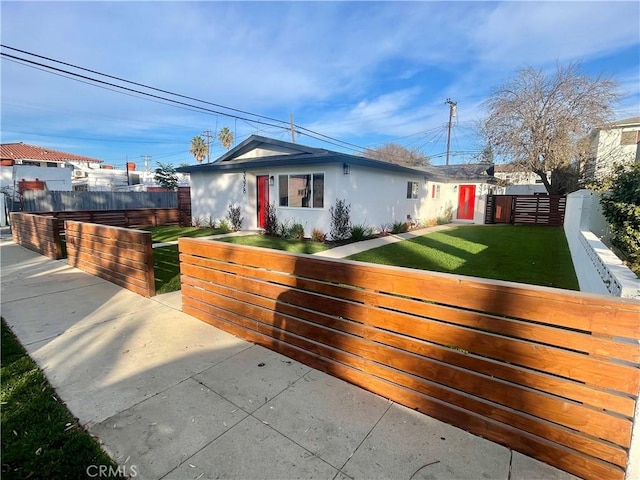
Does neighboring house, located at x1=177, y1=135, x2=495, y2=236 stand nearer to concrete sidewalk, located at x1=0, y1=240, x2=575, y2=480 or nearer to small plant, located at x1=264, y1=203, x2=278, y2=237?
small plant, located at x1=264, y1=203, x2=278, y2=237

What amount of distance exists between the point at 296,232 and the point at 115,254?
19.9 feet

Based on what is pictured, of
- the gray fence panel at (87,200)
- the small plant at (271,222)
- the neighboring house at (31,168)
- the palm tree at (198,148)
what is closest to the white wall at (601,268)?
the small plant at (271,222)

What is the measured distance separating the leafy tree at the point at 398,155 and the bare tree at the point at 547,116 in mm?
20631

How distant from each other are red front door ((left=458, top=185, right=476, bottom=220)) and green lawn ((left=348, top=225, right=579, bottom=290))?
872cm

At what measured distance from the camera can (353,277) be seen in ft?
8.22

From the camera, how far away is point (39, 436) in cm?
203

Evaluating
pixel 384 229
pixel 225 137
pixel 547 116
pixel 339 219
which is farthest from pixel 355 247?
pixel 225 137

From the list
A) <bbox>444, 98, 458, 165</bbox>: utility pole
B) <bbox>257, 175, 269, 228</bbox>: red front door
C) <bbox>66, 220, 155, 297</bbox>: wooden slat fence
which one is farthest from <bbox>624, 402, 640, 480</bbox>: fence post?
<bbox>444, 98, 458, 165</bbox>: utility pole

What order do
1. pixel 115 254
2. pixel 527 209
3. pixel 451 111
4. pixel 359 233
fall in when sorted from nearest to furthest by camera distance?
pixel 115 254
pixel 359 233
pixel 527 209
pixel 451 111

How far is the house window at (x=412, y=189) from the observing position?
14422 millimetres

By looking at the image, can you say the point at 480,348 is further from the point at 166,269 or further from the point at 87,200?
the point at 87,200

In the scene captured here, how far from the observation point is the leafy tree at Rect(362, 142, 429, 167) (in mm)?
39078

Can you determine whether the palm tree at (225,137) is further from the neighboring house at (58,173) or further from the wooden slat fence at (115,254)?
the wooden slat fence at (115,254)

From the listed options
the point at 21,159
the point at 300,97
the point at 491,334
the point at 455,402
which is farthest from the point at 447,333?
the point at 21,159
